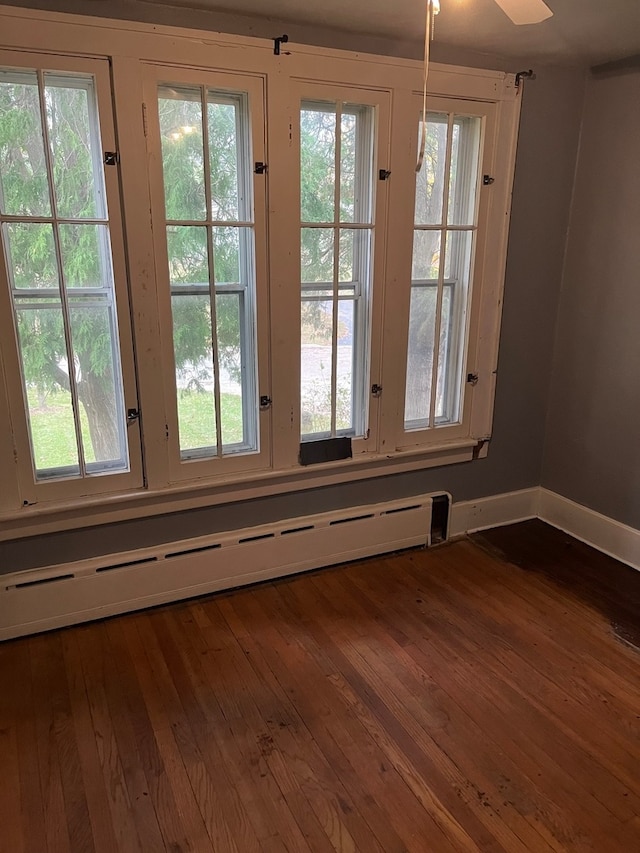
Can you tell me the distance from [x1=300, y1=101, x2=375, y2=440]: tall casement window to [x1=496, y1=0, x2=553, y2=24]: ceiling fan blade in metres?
0.93

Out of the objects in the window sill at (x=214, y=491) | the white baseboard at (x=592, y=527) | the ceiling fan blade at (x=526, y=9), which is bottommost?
the white baseboard at (x=592, y=527)

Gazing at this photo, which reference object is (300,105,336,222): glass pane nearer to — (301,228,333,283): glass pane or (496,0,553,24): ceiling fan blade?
(301,228,333,283): glass pane

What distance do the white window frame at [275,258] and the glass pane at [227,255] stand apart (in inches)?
4.0

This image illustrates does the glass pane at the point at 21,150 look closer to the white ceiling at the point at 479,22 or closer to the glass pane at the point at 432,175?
the white ceiling at the point at 479,22

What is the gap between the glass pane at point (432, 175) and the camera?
2588 millimetres

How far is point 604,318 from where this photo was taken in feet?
9.50

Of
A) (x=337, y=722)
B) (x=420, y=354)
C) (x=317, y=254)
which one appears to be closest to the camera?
(x=337, y=722)

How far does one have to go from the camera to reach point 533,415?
323cm

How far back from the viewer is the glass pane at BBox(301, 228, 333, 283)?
8.14 ft

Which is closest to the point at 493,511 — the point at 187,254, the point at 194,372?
the point at 194,372

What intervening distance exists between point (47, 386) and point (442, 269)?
1734 mm

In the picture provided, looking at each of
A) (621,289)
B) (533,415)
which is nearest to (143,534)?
(533,415)

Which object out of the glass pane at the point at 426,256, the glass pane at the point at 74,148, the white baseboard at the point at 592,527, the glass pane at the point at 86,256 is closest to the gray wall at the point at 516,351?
the white baseboard at the point at 592,527

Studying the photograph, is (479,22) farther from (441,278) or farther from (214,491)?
(214,491)
